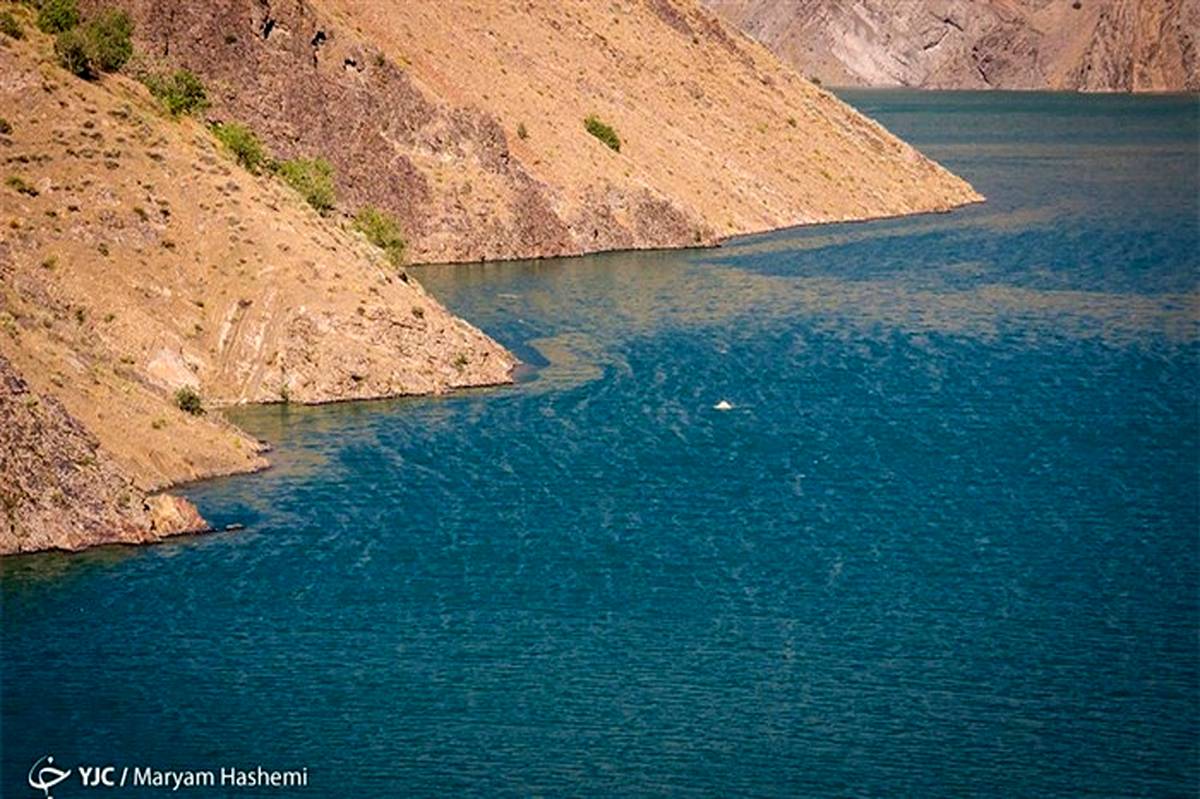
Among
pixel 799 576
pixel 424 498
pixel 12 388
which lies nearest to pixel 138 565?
pixel 12 388

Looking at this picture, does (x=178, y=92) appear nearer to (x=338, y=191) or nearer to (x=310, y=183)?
(x=310, y=183)

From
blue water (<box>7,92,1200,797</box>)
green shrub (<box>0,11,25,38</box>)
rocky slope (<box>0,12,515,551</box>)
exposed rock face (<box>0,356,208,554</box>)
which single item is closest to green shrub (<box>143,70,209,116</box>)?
rocky slope (<box>0,12,515,551</box>)

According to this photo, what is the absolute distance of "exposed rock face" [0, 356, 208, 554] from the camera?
48031 mm

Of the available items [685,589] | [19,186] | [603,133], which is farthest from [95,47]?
[603,133]

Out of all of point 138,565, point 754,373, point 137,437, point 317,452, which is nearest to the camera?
point 138,565

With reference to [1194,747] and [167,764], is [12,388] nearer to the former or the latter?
[167,764]

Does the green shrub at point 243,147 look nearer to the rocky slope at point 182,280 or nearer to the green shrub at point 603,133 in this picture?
the rocky slope at point 182,280

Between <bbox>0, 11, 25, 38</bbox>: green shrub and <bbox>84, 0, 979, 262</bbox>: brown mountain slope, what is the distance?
1482 centimetres

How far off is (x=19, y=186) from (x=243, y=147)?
10.9m

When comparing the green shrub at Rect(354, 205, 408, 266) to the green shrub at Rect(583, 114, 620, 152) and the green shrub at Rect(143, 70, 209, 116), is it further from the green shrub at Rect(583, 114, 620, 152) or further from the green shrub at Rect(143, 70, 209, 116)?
the green shrub at Rect(583, 114, 620, 152)

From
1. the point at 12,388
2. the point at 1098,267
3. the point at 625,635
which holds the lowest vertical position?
the point at 625,635

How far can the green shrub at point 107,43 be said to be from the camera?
242ft

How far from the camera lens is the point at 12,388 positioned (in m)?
49.8

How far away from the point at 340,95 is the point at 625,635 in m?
60.2
